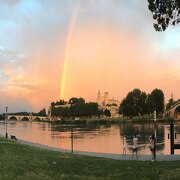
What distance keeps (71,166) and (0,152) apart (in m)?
5.46

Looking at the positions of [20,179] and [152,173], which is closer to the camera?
[20,179]

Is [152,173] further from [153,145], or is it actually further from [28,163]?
[153,145]

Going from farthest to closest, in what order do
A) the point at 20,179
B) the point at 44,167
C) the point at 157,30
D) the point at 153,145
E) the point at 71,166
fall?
the point at 153,145, the point at 71,166, the point at 44,167, the point at 157,30, the point at 20,179

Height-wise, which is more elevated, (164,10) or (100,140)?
(164,10)

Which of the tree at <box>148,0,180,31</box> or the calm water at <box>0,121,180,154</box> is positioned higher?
the tree at <box>148,0,180,31</box>

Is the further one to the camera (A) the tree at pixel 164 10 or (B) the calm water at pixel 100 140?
(B) the calm water at pixel 100 140

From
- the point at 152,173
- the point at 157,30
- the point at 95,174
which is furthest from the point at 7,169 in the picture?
the point at 157,30

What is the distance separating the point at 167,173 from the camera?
1809 centimetres

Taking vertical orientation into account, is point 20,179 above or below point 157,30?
below

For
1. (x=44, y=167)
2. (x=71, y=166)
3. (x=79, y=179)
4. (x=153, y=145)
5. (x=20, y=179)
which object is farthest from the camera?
(x=153, y=145)

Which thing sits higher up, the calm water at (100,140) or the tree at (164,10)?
the tree at (164,10)

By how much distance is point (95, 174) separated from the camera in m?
19.4

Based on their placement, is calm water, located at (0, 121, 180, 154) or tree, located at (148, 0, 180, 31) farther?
calm water, located at (0, 121, 180, 154)

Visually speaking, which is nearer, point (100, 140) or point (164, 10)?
point (164, 10)
